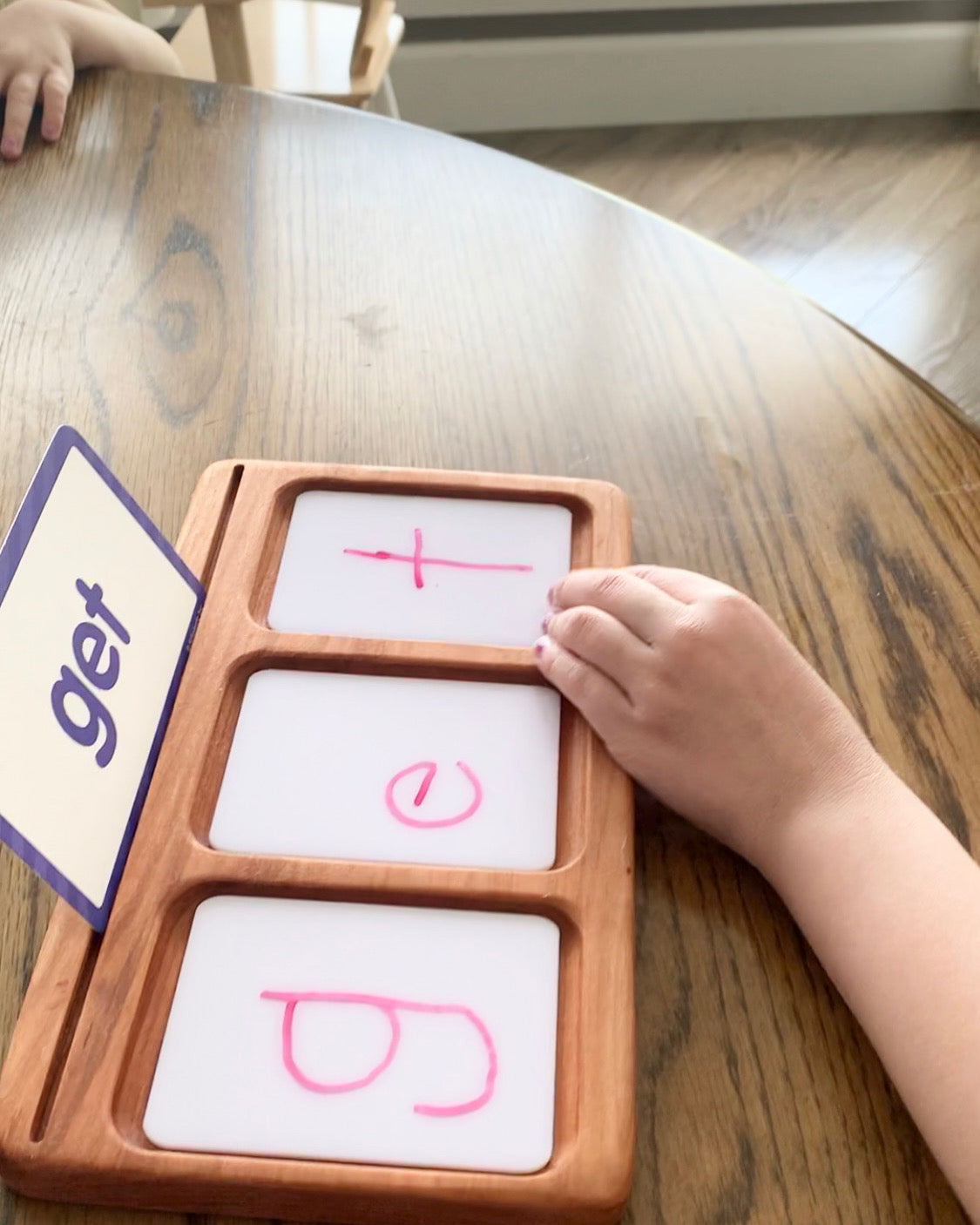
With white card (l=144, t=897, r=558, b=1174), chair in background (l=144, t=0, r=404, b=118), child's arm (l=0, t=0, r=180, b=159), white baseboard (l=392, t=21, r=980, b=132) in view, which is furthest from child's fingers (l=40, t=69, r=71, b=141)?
white baseboard (l=392, t=21, r=980, b=132)

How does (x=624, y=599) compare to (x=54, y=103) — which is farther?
(x=54, y=103)

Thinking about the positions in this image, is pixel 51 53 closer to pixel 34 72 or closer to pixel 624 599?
pixel 34 72

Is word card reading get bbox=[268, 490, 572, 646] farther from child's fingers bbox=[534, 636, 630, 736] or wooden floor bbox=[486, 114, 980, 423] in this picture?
wooden floor bbox=[486, 114, 980, 423]

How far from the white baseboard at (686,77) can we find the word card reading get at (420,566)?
1.98 metres

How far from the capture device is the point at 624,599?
0.55 meters

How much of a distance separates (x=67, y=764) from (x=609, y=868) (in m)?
0.22

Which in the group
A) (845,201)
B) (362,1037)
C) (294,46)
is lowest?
(845,201)

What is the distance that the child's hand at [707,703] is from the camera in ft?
1.63


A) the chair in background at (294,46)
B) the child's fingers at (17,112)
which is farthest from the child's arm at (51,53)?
the chair in background at (294,46)

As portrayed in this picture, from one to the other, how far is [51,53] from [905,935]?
98 cm

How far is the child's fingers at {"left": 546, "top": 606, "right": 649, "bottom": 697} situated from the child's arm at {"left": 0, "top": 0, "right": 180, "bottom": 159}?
27.0 inches

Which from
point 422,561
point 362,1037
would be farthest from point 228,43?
point 362,1037

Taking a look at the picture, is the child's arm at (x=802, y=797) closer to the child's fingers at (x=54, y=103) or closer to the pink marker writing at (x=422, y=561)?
the pink marker writing at (x=422, y=561)

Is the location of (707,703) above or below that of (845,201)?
above
